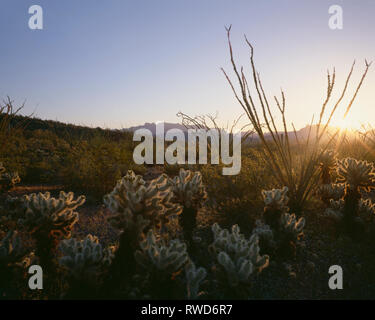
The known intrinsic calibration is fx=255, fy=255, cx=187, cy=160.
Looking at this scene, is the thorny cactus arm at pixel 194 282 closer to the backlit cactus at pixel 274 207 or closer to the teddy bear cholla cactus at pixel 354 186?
the backlit cactus at pixel 274 207

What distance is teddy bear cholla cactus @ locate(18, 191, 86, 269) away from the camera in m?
2.21

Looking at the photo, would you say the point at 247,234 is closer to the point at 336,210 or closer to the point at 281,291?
the point at 281,291

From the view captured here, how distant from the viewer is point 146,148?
1124 cm

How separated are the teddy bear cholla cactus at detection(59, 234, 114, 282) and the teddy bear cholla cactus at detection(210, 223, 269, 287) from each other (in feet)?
2.85

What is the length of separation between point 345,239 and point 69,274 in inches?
113

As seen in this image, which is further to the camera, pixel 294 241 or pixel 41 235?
pixel 294 241

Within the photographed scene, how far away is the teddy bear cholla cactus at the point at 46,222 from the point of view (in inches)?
87.1

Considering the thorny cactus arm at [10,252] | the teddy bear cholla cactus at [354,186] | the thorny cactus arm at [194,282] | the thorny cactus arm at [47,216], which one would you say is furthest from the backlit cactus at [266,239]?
the thorny cactus arm at [10,252]

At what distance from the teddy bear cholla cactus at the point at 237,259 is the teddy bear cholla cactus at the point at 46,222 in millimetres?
1385

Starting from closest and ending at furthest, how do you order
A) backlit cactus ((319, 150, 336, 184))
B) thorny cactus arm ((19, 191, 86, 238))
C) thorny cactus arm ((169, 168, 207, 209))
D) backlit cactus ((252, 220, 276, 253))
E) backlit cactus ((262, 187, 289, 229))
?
thorny cactus arm ((19, 191, 86, 238)) → backlit cactus ((252, 220, 276, 253)) → thorny cactus arm ((169, 168, 207, 209)) → backlit cactus ((262, 187, 289, 229)) → backlit cactus ((319, 150, 336, 184))

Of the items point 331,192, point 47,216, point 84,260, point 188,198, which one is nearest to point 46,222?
point 47,216

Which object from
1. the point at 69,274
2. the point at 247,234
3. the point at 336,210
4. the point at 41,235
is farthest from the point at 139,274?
the point at 336,210

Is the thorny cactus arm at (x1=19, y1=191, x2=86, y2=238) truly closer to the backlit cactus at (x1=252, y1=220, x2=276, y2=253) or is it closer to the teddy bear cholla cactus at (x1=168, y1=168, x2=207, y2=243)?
the teddy bear cholla cactus at (x1=168, y1=168, x2=207, y2=243)

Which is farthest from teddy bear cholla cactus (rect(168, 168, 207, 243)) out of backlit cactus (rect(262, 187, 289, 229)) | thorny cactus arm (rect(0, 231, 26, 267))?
thorny cactus arm (rect(0, 231, 26, 267))
